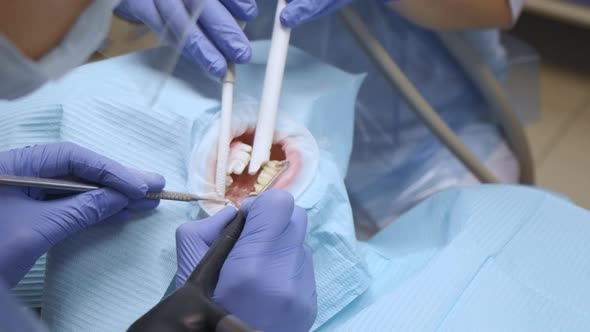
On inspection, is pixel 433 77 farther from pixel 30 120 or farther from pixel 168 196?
pixel 30 120

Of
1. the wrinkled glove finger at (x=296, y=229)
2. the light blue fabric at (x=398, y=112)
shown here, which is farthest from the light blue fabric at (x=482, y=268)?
the light blue fabric at (x=398, y=112)

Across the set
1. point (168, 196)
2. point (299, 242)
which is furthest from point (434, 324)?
point (168, 196)

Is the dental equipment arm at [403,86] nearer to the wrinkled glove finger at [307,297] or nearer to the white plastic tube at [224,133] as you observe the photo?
the white plastic tube at [224,133]

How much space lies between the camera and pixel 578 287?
1.08 m

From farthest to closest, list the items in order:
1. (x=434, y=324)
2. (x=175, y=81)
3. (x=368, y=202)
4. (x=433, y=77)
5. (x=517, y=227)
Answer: (x=433, y=77) < (x=368, y=202) < (x=175, y=81) < (x=517, y=227) < (x=434, y=324)

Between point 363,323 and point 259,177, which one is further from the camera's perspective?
point 259,177

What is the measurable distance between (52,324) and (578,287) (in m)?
1.06

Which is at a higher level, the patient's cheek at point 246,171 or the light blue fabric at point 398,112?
the patient's cheek at point 246,171

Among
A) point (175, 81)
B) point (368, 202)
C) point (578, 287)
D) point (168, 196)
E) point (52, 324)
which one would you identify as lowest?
point (368, 202)

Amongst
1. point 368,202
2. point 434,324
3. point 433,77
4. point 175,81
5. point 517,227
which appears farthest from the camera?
point 433,77

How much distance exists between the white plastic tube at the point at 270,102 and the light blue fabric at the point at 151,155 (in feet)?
0.30

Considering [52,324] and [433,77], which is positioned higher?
[52,324]

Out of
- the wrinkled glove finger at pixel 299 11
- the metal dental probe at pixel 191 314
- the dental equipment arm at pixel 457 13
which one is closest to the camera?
the metal dental probe at pixel 191 314

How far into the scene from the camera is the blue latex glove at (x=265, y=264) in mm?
921
